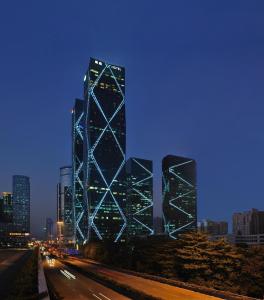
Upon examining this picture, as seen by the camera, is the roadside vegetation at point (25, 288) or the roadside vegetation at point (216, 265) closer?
the roadside vegetation at point (25, 288)

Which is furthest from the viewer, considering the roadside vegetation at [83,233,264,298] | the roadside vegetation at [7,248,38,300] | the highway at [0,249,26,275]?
the highway at [0,249,26,275]

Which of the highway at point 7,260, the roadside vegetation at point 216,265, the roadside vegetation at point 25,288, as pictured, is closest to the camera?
the roadside vegetation at point 25,288

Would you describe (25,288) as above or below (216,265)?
above

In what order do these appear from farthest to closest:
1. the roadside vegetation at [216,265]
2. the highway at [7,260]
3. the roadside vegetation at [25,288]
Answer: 1. the highway at [7,260]
2. the roadside vegetation at [216,265]
3. the roadside vegetation at [25,288]

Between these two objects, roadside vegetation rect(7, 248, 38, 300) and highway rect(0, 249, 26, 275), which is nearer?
roadside vegetation rect(7, 248, 38, 300)

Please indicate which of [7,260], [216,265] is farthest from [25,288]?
[7,260]

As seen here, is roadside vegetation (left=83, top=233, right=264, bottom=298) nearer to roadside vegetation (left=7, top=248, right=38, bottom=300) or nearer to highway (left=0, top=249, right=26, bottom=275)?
roadside vegetation (left=7, top=248, right=38, bottom=300)

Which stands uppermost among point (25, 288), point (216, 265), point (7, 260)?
point (25, 288)

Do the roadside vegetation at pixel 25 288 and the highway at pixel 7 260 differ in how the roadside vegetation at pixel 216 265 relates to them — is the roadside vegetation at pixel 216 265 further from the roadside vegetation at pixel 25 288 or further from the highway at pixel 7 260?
the highway at pixel 7 260

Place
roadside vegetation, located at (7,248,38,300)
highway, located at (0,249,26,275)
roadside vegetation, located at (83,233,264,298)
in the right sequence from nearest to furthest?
roadside vegetation, located at (7,248,38,300) → roadside vegetation, located at (83,233,264,298) → highway, located at (0,249,26,275)

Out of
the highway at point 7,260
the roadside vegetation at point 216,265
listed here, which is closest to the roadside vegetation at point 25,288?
the roadside vegetation at point 216,265

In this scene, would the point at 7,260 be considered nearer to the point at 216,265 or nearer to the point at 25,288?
the point at 216,265

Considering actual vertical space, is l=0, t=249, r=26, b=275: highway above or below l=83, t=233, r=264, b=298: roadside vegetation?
below

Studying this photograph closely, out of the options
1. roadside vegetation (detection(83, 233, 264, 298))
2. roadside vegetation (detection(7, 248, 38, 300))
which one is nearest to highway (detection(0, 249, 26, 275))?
roadside vegetation (detection(7, 248, 38, 300))
